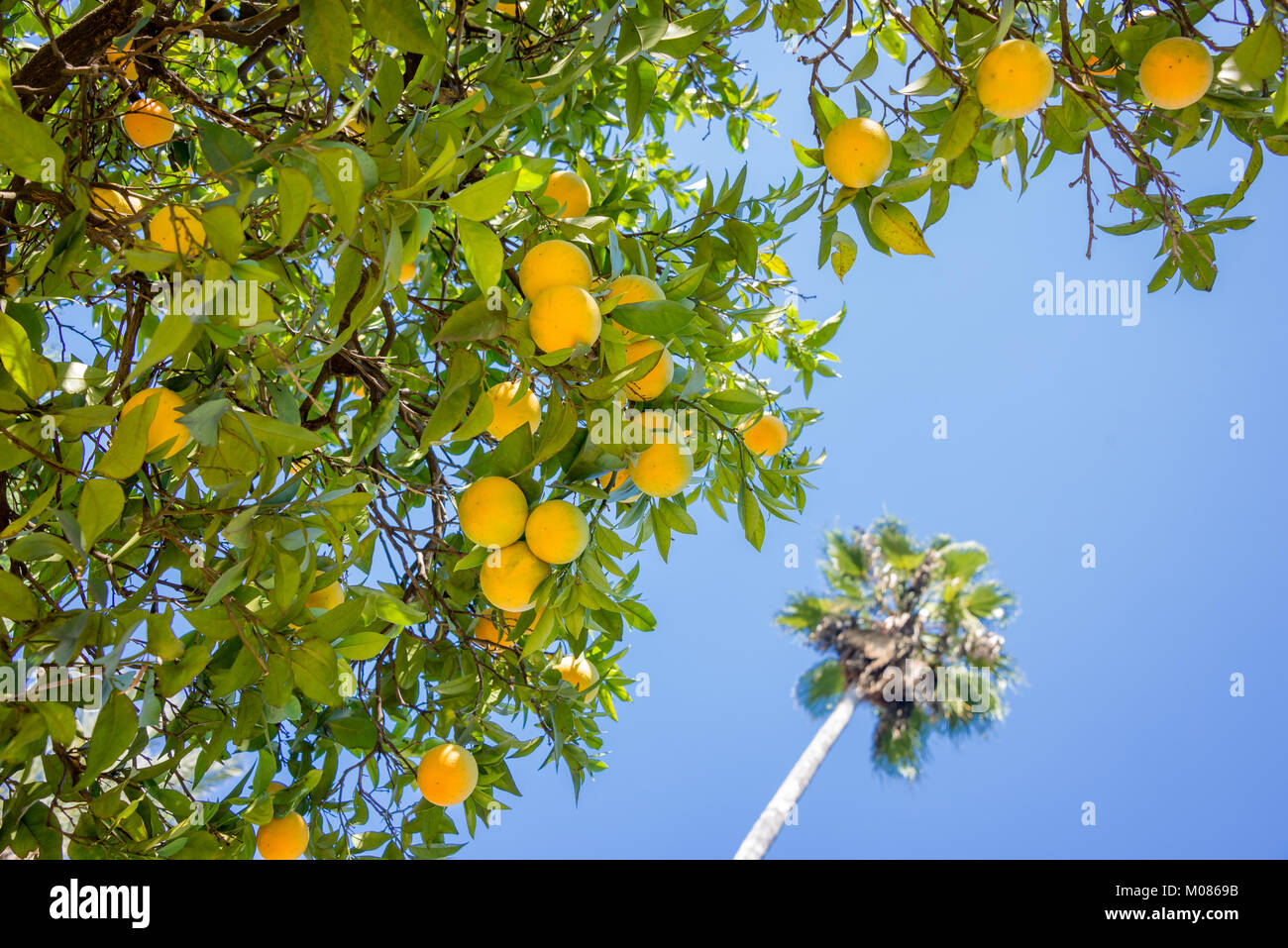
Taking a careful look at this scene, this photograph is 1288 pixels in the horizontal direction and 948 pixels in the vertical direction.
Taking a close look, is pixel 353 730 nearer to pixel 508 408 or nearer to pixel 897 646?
pixel 508 408

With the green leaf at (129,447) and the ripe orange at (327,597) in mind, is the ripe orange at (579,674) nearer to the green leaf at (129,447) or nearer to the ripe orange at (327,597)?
the ripe orange at (327,597)

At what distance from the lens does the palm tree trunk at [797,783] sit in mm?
10383

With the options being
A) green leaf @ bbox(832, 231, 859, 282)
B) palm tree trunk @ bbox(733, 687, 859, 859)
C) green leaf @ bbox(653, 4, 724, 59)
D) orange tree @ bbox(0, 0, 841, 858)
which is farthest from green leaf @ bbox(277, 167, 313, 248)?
palm tree trunk @ bbox(733, 687, 859, 859)

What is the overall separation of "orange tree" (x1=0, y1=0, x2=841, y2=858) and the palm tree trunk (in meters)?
8.93

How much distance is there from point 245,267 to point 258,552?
1.23ft

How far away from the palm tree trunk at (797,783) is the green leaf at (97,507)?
32.1 ft

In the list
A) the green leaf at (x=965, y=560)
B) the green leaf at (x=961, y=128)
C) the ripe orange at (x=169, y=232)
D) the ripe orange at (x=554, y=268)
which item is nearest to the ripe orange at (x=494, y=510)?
the ripe orange at (x=554, y=268)

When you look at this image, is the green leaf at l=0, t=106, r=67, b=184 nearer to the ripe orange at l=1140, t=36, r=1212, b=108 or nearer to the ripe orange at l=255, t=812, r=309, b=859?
the ripe orange at l=255, t=812, r=309, b=859

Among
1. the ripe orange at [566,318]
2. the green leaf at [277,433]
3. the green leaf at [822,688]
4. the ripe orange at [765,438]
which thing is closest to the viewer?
the green leaf at [277,433]

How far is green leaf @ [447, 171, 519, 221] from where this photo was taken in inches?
39.6

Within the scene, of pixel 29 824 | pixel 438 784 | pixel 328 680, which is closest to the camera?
pixel 328 680

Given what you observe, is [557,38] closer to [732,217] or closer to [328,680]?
[732,217]

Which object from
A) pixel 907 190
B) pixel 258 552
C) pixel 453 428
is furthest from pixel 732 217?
pixel 258 552
